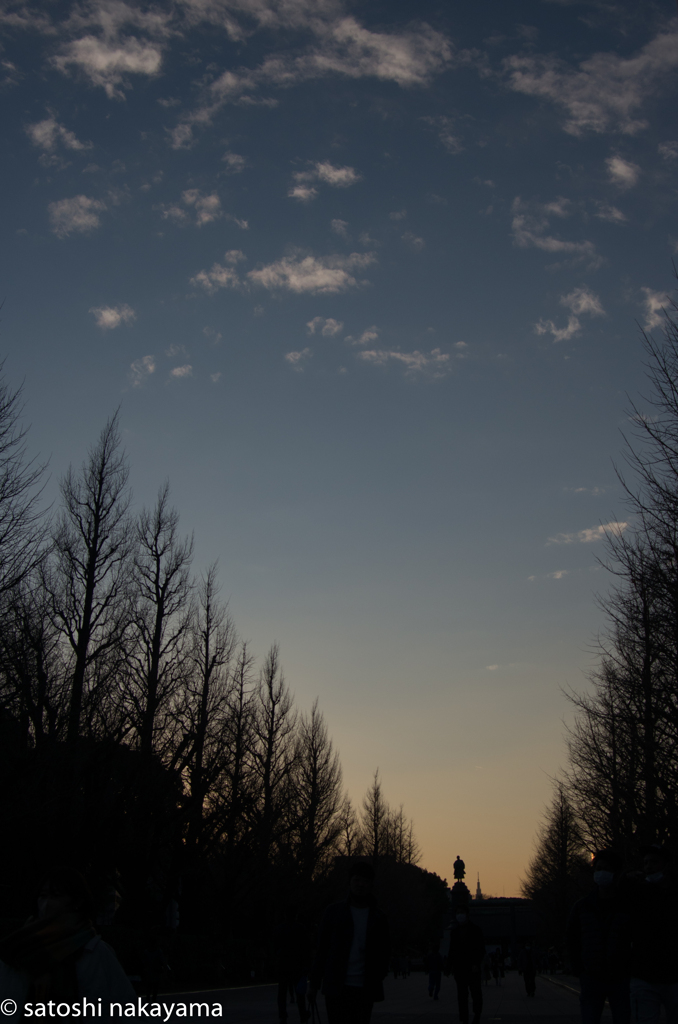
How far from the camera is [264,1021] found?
501 inches

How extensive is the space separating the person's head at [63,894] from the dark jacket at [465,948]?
8.97 m

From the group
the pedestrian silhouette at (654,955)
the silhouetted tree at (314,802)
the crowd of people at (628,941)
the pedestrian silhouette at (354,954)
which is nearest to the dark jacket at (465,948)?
the crowd of people at (628,941)

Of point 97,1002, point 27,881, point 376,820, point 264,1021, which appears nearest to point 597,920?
point 97,1002

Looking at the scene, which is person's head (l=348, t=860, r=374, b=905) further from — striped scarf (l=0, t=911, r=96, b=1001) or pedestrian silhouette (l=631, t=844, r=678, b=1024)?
striped scarf (l=0, t=911, r=96, b=1001)

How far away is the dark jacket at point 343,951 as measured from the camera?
17.6 feet

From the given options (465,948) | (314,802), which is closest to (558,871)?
(314,802)

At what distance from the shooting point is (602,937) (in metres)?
5.80

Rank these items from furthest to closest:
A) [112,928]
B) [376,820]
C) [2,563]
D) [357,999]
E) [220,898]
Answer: [376,820]
[220,898]
[112,928]
[2,563]
[357,999]

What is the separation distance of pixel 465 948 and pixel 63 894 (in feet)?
30.2

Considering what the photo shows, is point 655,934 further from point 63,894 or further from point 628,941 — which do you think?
point 63,894

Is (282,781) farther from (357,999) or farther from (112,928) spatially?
(357,999)

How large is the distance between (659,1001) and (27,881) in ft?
57.1

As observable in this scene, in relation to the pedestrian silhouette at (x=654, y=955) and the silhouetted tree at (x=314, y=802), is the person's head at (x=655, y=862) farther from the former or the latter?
the silhouetted tree at (x=314, y=802)

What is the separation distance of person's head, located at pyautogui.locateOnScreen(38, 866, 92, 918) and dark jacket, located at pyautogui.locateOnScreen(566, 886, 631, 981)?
163 inches
